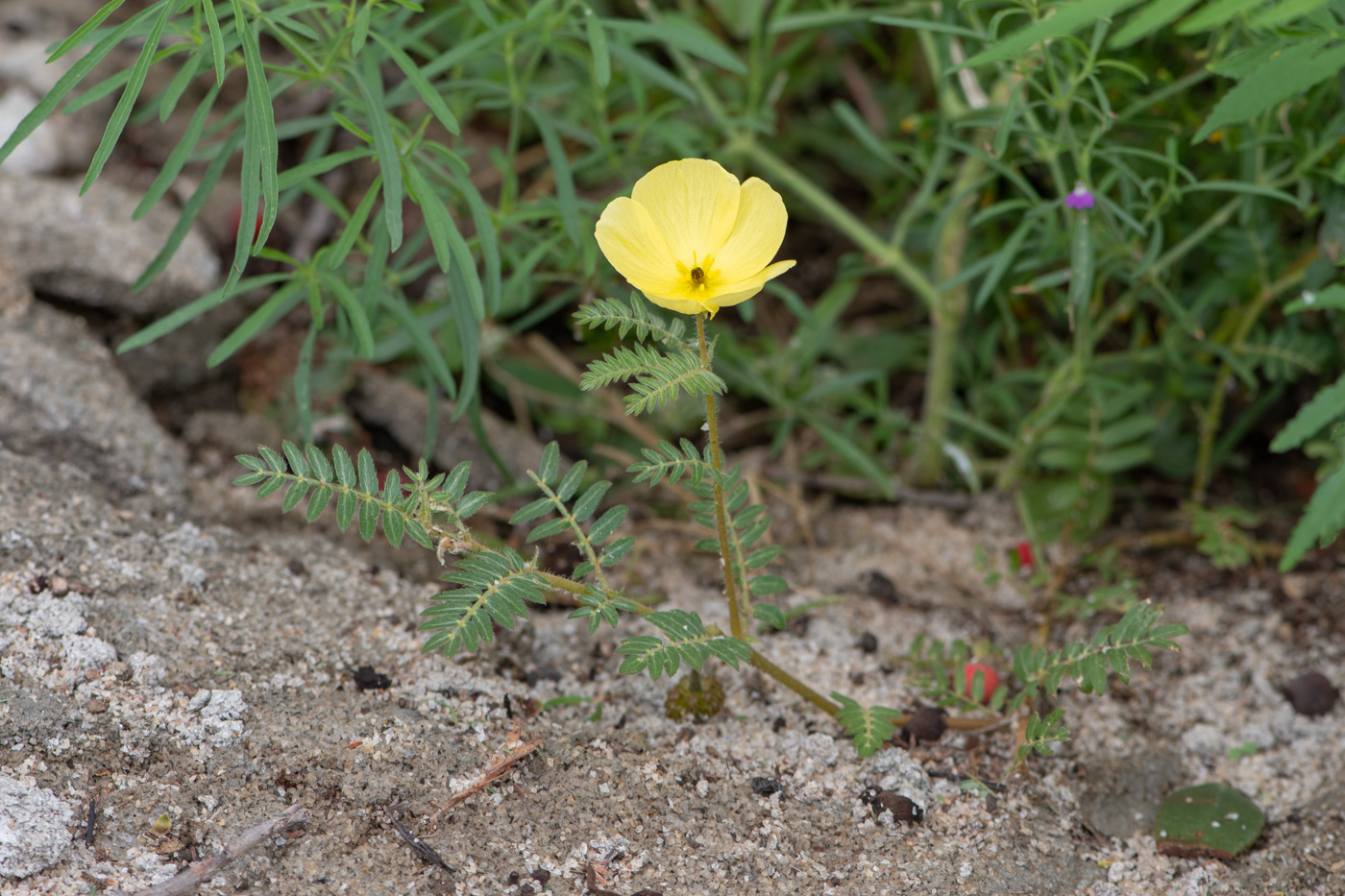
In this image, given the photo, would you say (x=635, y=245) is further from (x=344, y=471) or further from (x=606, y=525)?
(x=344, y=471)

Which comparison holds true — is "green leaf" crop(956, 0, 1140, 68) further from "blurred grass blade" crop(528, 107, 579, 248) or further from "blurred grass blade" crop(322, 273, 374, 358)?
"blurred grass blade" crop(322, 273, 374, 358)

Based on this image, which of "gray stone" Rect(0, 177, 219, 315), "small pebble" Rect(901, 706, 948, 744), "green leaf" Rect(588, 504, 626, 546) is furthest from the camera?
"gray stone" Rect(0, 177, 219, 315)

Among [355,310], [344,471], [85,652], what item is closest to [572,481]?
[344,471]

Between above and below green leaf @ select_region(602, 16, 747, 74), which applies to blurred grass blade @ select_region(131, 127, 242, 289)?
below

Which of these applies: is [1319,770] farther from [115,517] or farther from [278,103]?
[278,103]

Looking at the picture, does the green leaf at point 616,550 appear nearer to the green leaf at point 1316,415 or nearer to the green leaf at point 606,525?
the green leaf at point 606,525

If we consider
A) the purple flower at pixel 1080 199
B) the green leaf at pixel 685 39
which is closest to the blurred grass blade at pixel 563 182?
the green leaf at pixel 685 39

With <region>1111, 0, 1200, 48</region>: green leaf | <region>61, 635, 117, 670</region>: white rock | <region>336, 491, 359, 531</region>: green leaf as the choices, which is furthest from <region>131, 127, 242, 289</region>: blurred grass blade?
<region>1111, 0, 1200, 48</region>: green leaf
